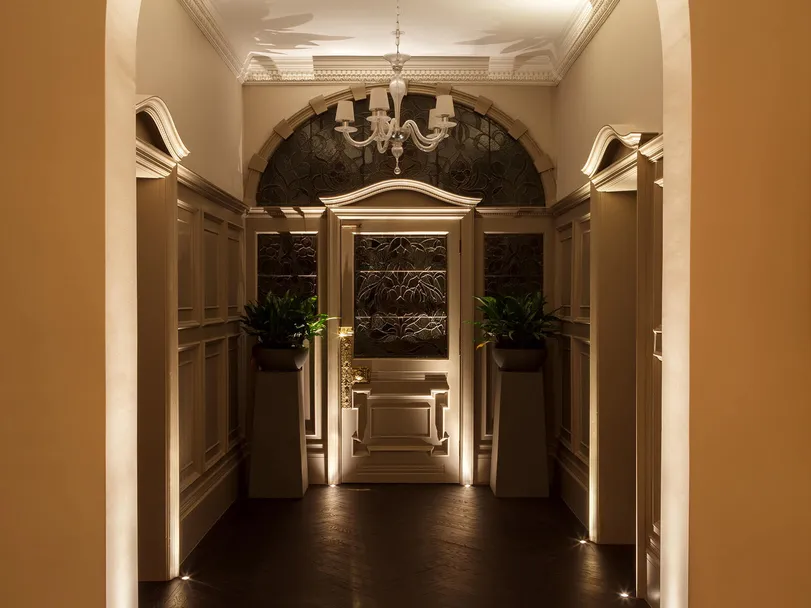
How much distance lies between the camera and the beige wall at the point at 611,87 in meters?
3.54

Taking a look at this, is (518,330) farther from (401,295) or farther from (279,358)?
(279,358)

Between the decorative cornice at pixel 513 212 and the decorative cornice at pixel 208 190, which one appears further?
the decorative cornice at pixel 513 212

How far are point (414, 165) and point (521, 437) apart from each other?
8.05 feet

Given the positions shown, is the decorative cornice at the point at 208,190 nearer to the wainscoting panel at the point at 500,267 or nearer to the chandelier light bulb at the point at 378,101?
the chandelier light bulb at the point at 378,101

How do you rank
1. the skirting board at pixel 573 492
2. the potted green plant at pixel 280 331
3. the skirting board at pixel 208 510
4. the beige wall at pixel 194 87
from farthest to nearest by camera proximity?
the potted green plant at pixel 280 331 < the skirting board at pixel 573 492 < the skirting board at pixel 208 510 < the beige wall at pixel 194 87

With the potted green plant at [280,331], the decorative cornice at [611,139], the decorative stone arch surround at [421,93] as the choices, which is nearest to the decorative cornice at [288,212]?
the decorative stone arch surround at [421,93]

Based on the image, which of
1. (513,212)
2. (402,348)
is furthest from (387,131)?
(402,348)
